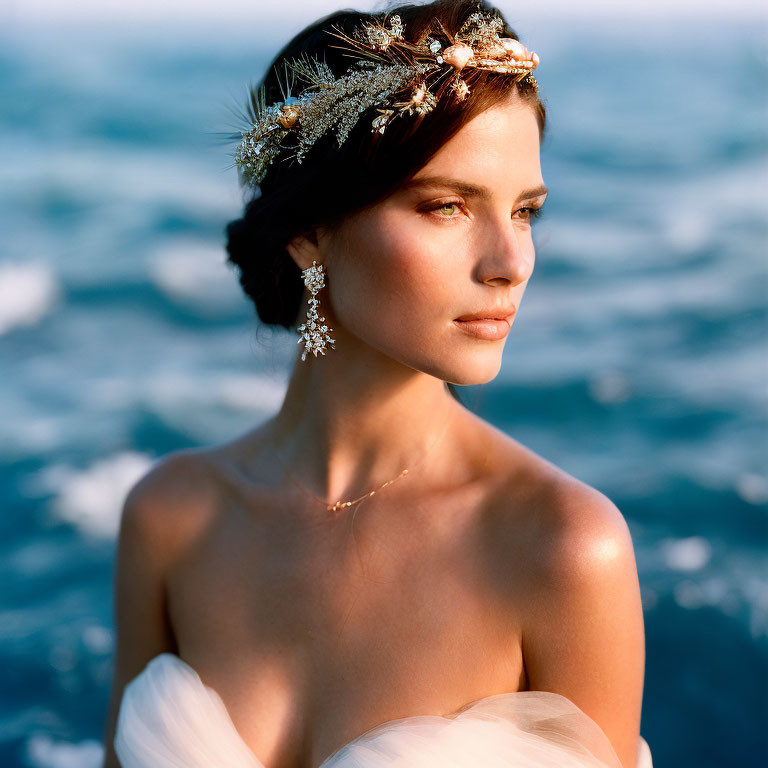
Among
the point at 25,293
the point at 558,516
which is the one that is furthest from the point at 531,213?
the point at 25,293

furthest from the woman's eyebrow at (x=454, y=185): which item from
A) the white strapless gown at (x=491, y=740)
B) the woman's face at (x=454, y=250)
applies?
the white strapless gown at (x=491, y=740)

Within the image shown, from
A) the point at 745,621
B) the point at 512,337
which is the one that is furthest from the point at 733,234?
the point at 745,621

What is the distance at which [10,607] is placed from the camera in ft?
12.2

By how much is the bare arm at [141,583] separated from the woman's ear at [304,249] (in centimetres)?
71

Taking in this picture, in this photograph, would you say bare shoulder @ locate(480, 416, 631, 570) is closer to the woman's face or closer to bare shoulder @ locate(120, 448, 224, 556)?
the woman's face

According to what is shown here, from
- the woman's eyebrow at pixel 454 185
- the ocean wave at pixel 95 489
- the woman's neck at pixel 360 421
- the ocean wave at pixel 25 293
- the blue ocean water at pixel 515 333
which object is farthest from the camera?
the ocean wave at pixel 25 293

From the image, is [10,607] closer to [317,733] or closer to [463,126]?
[317,733]

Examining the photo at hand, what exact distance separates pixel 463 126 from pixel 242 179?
0.63m

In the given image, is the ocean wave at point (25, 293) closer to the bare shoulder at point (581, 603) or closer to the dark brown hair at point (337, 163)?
the dark brown hair at point (337, 163)

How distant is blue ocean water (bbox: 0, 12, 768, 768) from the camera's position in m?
3.42

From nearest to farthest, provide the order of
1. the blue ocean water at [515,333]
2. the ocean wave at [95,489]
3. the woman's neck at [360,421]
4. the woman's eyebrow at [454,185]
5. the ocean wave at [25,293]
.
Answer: the woman's eyebrow at [454,185]
the woman's neck at [360,421]
the blue ocean water at [515,333]
the ocean wave at [95,489]
the ocean wave at [25,293]

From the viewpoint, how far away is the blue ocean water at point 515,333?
3.42 metres

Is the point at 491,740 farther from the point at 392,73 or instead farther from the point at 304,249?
the point at 392,73

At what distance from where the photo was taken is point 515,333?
5742 mm
